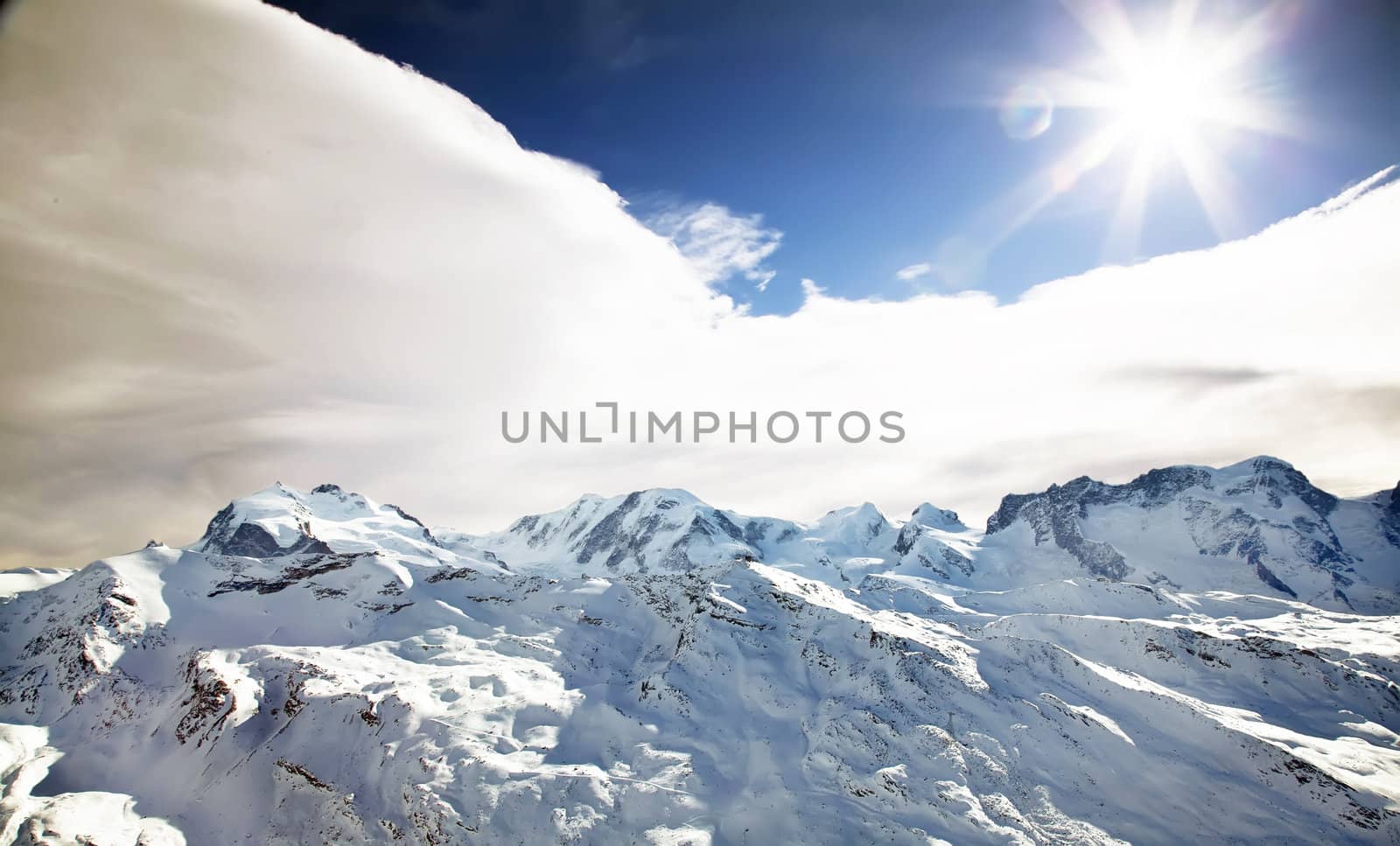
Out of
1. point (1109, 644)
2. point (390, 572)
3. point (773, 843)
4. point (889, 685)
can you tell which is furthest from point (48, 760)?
point (1109, 644)

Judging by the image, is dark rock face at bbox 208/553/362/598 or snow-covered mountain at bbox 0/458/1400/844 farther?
dark rock face at bbox 208/553/362/598

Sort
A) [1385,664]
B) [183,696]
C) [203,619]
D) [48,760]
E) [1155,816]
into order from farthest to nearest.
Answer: [1385,664] → [203,619] → [183,696] → [48,760] → [1155,816]

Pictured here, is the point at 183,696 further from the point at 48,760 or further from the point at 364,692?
the point at 364,692

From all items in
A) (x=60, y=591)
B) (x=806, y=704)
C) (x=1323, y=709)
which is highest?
(x=60, y=591)

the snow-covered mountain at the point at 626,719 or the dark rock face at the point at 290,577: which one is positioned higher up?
the dark rock face at the point at 290,577

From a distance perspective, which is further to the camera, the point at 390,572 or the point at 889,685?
the point at 390,572

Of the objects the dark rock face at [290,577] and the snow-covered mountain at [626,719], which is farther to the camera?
the dark rock face at [290,577]

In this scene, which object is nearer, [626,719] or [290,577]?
[626,719]

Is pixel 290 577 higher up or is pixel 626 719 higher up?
pixel 290 577
